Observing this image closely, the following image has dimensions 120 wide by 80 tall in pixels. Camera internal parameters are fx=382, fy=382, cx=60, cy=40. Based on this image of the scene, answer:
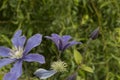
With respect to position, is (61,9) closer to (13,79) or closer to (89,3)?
(89,3)

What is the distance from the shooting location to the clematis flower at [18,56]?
1.47 feet

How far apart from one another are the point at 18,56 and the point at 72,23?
0.43 meters

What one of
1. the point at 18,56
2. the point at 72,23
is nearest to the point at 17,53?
the point at 18,56

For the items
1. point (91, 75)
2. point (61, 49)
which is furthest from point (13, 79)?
point (91, 75)

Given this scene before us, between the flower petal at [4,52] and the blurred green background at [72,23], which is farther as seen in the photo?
the blurred green background at [72,23]

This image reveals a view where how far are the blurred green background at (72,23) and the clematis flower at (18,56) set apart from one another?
36cm

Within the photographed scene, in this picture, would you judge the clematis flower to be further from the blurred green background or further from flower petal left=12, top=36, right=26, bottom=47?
the blurred green background

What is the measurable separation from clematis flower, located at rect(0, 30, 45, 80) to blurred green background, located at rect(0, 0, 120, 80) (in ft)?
1.19

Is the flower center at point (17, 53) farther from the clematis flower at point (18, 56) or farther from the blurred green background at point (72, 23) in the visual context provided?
the blurred green background at point (72, 23)

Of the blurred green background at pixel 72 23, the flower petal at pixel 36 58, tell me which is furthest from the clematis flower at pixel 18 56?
the blurred green background at pixel 72 23

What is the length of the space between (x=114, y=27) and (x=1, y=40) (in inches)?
11.0

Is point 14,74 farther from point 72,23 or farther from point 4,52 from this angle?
point 72,23

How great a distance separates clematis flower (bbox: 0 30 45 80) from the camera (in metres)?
0.45

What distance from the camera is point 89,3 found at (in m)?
0.95
